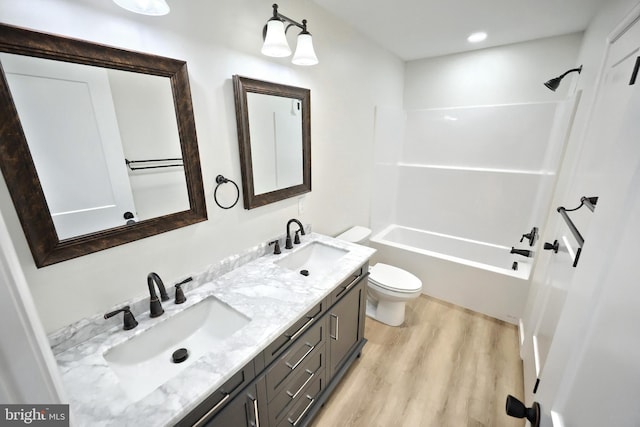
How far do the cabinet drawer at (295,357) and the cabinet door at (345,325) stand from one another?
4.7 inches

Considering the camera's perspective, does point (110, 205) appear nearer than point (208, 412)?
No

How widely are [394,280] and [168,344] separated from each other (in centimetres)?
174

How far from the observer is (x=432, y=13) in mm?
1855

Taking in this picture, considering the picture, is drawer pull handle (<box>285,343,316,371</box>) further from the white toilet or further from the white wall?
the white toilet

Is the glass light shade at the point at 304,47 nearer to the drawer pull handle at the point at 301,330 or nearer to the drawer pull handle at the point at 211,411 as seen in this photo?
the drawer pull handle at the point at 301,330

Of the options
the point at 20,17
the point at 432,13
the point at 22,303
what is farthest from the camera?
the point at 432,13

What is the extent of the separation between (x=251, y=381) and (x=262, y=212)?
3.12 feet

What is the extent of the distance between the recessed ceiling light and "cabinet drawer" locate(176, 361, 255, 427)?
117 inches

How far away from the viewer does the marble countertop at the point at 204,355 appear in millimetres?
758

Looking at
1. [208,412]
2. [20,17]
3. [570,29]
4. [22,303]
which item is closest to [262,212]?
[208,412]

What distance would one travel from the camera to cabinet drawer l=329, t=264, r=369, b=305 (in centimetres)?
148

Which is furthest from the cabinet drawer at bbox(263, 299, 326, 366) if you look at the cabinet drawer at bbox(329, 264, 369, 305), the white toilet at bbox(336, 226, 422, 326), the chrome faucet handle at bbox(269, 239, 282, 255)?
the white toilet at bbox(336, 226, 422, 326)

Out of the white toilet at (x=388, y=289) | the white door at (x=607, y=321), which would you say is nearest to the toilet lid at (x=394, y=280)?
the white toilet at (x=388, y=289)

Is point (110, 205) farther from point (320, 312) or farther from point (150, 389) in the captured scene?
point (320, 312)
